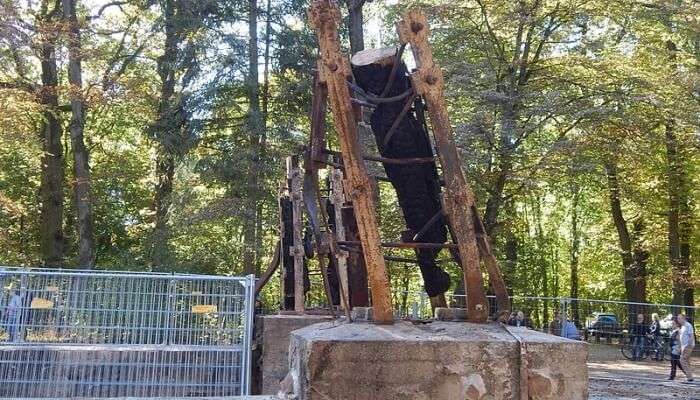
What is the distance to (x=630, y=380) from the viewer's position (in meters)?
13.1

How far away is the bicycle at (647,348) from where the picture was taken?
1883cm

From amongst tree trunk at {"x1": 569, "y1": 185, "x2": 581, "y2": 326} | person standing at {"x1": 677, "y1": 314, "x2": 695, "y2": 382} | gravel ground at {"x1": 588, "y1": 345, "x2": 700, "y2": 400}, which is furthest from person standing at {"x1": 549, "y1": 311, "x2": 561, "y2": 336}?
tree trunk at {"x1": 569, "y1": 185, "x2": 581, "y2": 326}

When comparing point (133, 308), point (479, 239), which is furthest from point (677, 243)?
point (479, 239)

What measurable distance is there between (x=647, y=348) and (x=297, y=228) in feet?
43.1

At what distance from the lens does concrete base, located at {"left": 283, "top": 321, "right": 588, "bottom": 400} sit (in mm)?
2844

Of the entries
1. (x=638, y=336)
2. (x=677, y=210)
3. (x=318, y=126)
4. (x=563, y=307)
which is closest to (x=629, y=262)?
(x=677, y=210)

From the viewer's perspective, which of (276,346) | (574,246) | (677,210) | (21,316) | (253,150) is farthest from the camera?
(574,246)

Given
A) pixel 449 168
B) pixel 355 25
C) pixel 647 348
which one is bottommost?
pixel 647 348

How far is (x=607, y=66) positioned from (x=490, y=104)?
367cm

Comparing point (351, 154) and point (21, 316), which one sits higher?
point (351, 154)

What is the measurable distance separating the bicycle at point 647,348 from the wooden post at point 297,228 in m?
12.8

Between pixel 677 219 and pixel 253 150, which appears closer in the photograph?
pixel 253 150

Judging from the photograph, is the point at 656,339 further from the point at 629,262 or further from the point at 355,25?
the point at 355,25

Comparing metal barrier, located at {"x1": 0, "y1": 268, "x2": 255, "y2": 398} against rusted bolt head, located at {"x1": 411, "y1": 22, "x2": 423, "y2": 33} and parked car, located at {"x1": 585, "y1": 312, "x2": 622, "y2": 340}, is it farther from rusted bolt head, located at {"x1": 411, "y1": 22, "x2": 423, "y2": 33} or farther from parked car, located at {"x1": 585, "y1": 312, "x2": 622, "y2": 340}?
parked car, located at {"x1": 585, "y1": 312, "x2": 622, "y2": 340}
